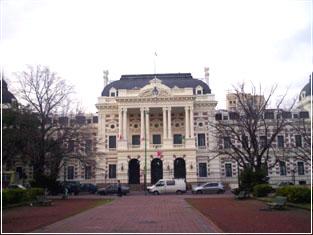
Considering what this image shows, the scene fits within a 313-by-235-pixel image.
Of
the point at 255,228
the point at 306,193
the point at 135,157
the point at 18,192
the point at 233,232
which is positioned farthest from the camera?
the point at 135,157

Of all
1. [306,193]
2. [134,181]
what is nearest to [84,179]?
[134,181]

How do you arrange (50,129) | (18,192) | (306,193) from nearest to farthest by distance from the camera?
(306,193) < (18,192) < (50,129)

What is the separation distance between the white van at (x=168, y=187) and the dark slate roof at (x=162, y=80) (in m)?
24.5

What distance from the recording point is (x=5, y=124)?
36.1 metres

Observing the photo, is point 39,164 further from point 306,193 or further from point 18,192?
point 306,193

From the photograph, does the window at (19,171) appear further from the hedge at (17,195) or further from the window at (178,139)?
the hedge at (17,195)

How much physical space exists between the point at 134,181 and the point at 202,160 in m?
11.9

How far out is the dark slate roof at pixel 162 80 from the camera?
274 ft

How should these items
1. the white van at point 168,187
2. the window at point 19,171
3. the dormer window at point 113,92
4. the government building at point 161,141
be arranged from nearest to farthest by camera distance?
the white van at point 168,187 → the window at point 19,171 → the government building at point 161,141 → the dormer window at point 113,92

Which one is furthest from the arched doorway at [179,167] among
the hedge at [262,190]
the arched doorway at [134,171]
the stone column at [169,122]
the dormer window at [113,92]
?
the hedge at [262,190]

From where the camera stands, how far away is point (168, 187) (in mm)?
62031

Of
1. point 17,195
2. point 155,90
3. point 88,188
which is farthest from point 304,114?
point 17,195

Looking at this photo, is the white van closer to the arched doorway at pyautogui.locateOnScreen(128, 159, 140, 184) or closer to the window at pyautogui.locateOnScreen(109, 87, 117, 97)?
the arched doorway at pyautogui.locateOnScreen(128, 159, 140, 184)

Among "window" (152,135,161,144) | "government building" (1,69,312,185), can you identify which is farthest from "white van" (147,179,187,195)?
"window" (152,135,161,144)
